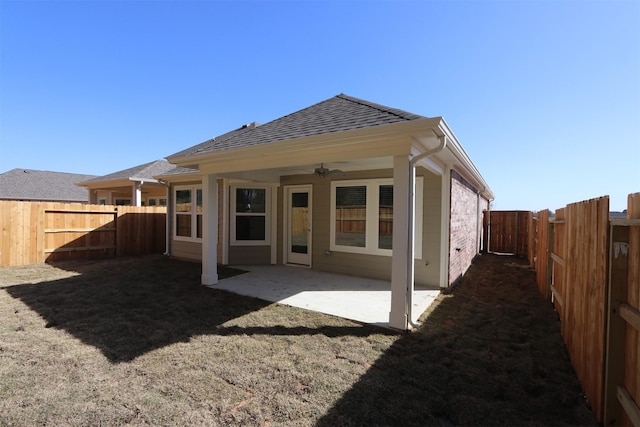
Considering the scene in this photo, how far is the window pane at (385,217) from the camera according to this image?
7.00m

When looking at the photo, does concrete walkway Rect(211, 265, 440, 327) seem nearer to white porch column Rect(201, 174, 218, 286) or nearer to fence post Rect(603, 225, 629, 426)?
white porch column Rect(201, 174, 218, 286)

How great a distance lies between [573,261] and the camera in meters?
3.30

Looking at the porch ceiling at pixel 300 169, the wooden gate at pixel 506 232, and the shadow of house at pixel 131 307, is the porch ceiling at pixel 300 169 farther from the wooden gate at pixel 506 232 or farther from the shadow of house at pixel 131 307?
the wooden gate at pixel 506 232

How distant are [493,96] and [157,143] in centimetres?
1862

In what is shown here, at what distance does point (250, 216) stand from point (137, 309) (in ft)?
14.6

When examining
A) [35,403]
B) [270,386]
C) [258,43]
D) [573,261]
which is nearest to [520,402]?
[573,261]

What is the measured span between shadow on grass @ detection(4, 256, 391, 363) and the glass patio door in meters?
1.98

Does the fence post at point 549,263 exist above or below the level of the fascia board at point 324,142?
below

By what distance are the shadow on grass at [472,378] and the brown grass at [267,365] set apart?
0.05 ft

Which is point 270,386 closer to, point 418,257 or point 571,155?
point 418,257

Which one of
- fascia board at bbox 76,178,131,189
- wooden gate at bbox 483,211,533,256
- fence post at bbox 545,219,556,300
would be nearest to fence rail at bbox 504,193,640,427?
fence post at bbox 545,219,556,300

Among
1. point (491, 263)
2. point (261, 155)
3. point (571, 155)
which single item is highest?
point (571, 155)

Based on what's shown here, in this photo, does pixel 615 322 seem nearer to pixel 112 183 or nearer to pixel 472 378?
pixel 472 378

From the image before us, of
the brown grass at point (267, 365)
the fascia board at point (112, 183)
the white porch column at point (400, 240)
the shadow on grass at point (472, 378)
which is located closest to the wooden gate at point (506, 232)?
the brown grass at point (267, 365)
